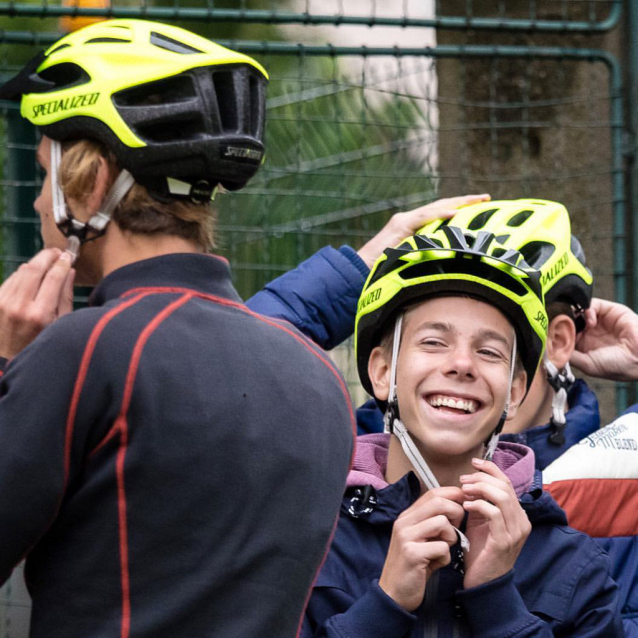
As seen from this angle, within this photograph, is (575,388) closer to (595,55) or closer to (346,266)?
(346,266)

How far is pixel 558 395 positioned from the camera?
392 cm

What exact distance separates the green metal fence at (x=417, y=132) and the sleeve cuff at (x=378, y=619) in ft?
7.86

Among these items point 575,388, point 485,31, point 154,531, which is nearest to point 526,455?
point 575,388

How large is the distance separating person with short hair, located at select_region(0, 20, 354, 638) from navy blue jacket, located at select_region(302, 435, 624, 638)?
1.69 feet

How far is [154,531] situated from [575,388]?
2218 mm

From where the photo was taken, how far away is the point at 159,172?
2475 millimetres

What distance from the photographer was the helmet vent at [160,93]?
8.34 feet

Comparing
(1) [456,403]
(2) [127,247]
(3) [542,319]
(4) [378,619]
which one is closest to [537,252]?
(3) [542,319]

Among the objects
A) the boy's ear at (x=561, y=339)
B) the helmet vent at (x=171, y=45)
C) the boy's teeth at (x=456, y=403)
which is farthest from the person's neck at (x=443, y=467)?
the helmet vent at (x=171, y=45)

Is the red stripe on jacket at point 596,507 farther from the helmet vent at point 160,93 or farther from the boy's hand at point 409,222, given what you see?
the helmet vent at point 160,93

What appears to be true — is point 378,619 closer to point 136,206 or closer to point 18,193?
point 136,206

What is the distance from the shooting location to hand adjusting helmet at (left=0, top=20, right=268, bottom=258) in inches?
97.9

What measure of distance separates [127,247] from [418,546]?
0.98m

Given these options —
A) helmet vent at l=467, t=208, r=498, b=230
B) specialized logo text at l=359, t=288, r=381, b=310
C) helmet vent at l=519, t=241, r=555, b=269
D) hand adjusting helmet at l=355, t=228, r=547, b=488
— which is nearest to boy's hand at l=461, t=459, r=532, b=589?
hand adjusting helmet at l=355, t=228, r=547, b=488
